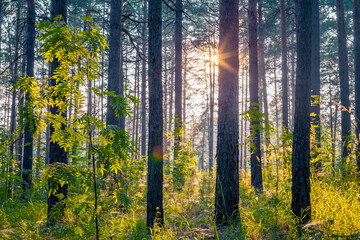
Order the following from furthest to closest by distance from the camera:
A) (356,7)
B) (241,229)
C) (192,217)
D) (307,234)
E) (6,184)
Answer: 1. (356,7)
2. (6,184)
3. (192,217)
4. (241,229)
5. (307,234)

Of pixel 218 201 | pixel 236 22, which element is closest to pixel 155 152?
pixel 218 201

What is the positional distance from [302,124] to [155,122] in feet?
8.76

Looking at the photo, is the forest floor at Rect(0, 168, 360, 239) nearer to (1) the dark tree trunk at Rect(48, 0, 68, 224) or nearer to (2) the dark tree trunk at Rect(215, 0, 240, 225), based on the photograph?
(2) the dark tree trunk at Rect(215, 0, 240, 225)

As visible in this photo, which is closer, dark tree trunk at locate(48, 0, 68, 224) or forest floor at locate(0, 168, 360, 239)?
forest floor at locate(0, 168, 360, 239)

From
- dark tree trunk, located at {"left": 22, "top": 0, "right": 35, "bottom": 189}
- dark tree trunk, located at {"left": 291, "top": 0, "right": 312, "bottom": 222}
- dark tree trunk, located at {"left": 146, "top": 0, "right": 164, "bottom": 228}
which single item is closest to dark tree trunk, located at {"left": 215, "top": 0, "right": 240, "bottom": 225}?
dark tree trunk, located at {"left": 291, "top": 0, "right": 312, "bottom": 222}

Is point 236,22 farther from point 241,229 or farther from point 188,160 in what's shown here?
point 188,160

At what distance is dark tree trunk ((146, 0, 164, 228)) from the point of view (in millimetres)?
4586

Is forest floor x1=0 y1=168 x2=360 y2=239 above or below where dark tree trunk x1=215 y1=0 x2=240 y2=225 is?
below

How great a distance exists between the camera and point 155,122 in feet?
15.5

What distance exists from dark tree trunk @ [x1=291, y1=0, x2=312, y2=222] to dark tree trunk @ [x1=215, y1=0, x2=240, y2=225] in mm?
1049

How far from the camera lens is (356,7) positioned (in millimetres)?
10477

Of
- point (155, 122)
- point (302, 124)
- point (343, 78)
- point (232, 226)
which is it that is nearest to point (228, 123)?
point (302, 124)

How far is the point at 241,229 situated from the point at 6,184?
8831 millimetres

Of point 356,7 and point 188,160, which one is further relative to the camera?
point 356,7
